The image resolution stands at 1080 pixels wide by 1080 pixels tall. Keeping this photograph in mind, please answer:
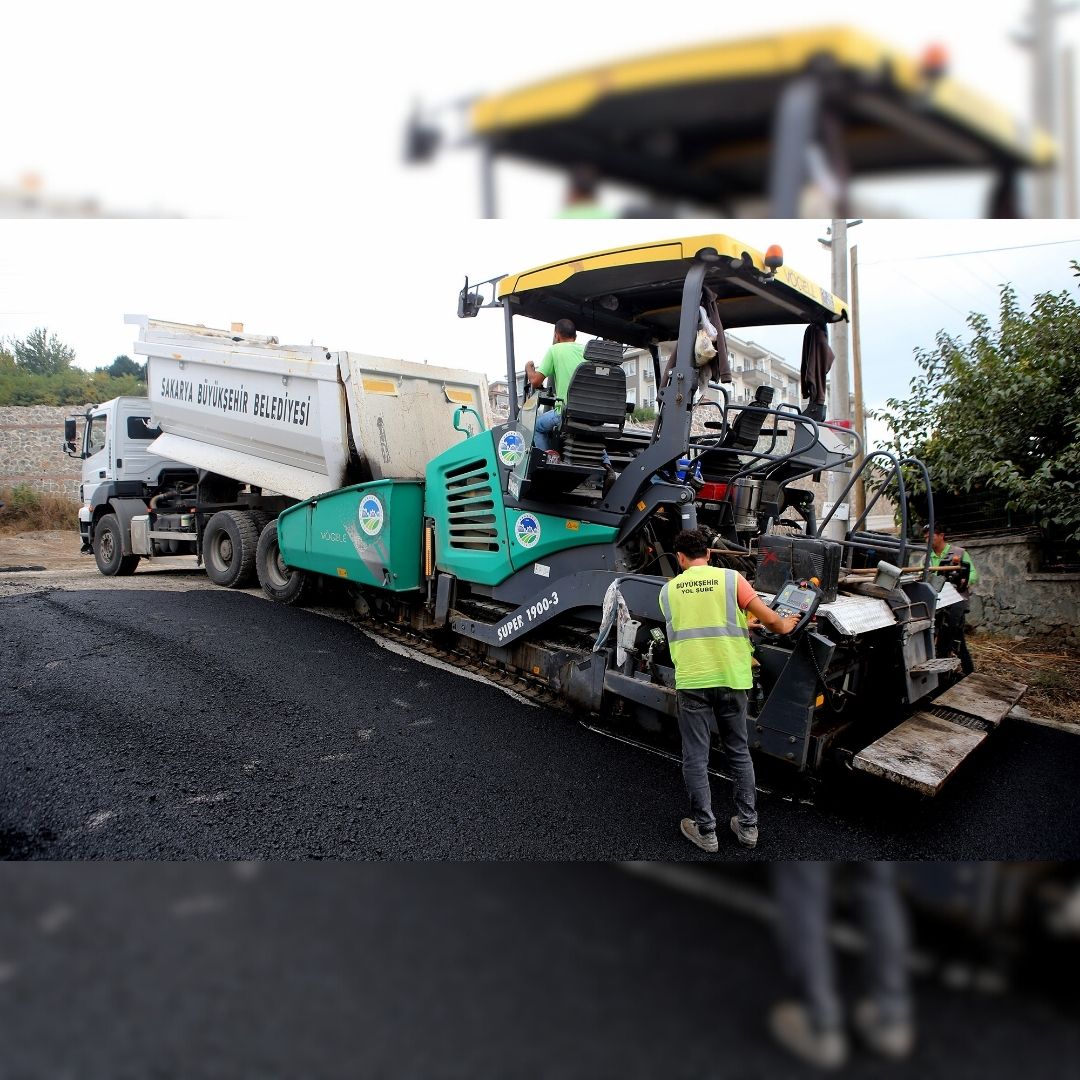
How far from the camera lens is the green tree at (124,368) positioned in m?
8.09

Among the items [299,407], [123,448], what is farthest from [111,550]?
[299,407]

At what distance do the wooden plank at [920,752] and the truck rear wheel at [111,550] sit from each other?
893 cm

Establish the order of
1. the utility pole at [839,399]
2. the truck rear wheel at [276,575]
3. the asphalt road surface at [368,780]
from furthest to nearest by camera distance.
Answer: the truck rear wheel at [276,575] → the utility pole at [839,399] → the asphalt road surface at [368,780]

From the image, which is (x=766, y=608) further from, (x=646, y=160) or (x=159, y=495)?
(x=159, y=495)

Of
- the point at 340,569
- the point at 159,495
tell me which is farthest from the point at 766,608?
the point at 159,495

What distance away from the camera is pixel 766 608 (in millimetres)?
3207

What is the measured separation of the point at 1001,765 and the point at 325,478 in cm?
532

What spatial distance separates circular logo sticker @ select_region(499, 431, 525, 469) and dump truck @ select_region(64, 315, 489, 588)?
0.68 metres

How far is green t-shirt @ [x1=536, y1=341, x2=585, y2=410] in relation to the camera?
4277 mm

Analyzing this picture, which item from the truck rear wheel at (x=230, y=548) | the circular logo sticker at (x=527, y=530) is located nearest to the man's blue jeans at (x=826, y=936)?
the circular logo sticker at (x=527, y=530)

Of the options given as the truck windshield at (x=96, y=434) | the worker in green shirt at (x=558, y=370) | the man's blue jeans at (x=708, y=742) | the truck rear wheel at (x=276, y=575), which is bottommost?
the man's blue jeans at (x=708, y=742)

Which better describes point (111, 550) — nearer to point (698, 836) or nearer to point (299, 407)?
point (299, 407)

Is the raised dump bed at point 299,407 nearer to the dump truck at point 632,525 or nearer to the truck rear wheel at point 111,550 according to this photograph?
the dump truck at point 632,525

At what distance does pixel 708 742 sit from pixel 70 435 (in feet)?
32.8
